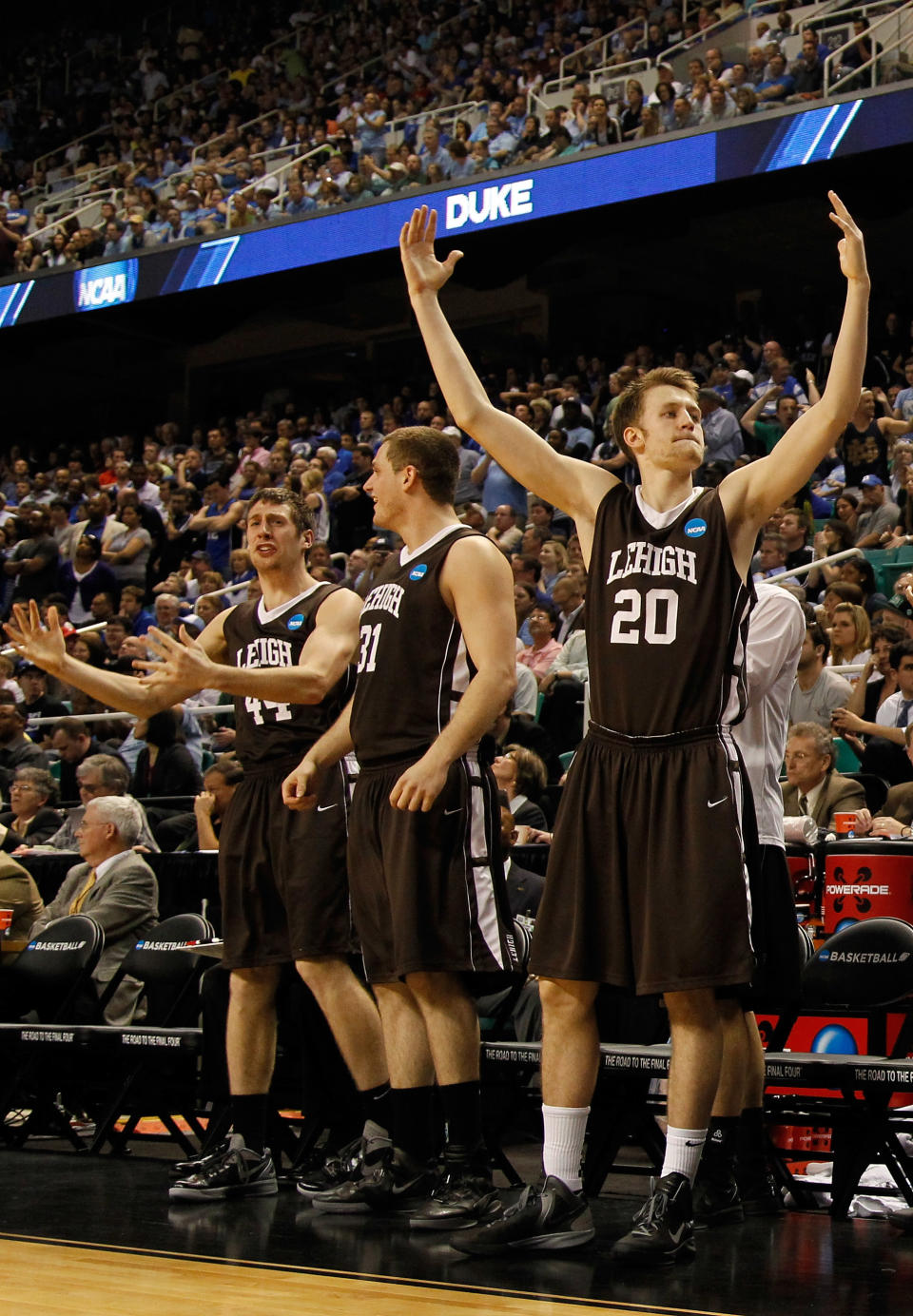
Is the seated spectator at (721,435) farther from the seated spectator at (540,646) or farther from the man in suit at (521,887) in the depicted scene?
the man in suit at (521,887)

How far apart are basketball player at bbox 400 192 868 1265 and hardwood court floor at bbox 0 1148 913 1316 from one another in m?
0.15

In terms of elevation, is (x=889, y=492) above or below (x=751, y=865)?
above

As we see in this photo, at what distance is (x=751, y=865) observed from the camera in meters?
3.75

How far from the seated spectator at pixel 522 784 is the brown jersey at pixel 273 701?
255 centimetres

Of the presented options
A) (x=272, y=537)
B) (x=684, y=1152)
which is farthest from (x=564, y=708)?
(x=684, y=1152)

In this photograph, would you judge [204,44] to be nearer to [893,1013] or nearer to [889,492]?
[889,492]

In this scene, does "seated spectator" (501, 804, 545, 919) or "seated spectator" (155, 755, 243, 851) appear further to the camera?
"seated spectator" (155, 755, 243, 851)

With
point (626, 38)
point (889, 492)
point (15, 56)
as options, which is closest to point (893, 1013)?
point (889, 492)

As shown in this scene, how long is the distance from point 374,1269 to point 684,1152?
2.32 ft

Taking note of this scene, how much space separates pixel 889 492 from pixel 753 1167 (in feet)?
25.3

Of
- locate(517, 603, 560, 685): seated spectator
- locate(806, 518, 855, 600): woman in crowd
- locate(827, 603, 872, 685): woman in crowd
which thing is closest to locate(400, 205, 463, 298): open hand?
locate(827, 603, 872, 685): woman in crowd

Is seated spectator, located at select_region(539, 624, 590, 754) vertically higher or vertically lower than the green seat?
higher

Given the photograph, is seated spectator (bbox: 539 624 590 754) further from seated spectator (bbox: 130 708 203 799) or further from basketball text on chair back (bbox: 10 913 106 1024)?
basketball text on chair back (bbox: 10 913 106 1024)

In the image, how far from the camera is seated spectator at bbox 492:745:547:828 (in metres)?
7.33
